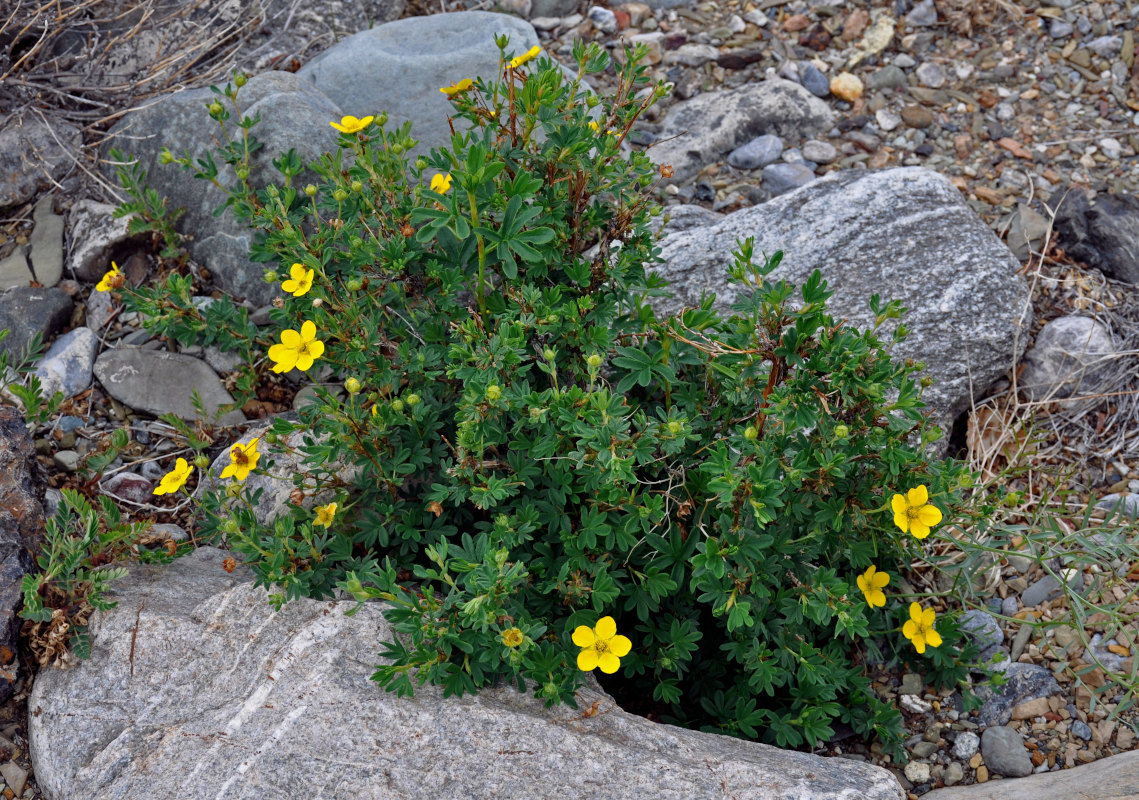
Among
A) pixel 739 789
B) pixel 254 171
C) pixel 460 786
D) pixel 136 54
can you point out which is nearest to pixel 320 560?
pixel 460 786

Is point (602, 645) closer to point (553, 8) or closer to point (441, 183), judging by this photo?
point (441, 183)

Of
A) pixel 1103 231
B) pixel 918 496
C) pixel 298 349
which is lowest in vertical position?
pixel 1103 231

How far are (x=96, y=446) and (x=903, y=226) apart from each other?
3212 mm

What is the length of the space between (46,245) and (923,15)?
4.58 metres

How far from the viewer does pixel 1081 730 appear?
276cm

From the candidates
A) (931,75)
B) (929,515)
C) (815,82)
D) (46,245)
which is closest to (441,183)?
(929,515)

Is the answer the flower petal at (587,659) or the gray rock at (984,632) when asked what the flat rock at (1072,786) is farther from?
the flower petal at (587,659)

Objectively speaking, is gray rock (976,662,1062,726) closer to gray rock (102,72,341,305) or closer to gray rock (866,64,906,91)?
gray rock (102,72,341,305)

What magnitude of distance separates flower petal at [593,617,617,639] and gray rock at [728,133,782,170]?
301 cm

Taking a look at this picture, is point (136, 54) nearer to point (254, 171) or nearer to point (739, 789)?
point (254, 171)

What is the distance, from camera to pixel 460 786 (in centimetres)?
214

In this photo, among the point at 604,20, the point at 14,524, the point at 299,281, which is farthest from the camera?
the point at 604,20

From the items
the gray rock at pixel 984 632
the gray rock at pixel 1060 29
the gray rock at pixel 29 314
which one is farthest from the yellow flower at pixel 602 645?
the gray rock at pixel 1060 29

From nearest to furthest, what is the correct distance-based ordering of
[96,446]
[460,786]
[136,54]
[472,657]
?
[460,786] → [472,657] → [96,446] → [136,54]
